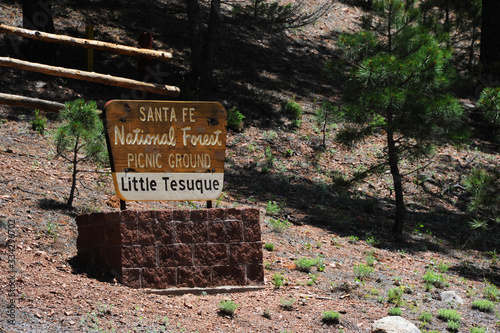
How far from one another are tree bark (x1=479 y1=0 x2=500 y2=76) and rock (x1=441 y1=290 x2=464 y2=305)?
950 cm

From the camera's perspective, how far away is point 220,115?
6.34 meters

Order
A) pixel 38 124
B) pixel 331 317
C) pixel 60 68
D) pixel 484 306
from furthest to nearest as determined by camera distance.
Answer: pixel 38 124
pixel 60 68
pixel 484 306
pixel 331 317

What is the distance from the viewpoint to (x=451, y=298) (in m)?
6.86

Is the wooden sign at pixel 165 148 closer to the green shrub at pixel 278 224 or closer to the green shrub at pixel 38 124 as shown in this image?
the green shrub at pixel 278 224

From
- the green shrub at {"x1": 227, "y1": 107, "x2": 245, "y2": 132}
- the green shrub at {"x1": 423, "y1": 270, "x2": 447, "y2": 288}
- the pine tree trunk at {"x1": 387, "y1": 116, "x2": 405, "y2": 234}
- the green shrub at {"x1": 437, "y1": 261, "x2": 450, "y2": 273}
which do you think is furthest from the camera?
the green shrub at {"x1": 227, "y1": 107, "x2": 245, "y2": 132}

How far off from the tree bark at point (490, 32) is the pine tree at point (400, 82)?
20.2 ft

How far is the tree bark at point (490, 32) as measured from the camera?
14836 millimetres

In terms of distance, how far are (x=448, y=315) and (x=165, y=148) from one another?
3476mm

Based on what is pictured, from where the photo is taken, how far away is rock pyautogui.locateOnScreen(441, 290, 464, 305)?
268 inches

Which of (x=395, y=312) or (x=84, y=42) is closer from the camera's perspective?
(x=395, y=312)

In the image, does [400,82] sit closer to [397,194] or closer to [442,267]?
[397,194]

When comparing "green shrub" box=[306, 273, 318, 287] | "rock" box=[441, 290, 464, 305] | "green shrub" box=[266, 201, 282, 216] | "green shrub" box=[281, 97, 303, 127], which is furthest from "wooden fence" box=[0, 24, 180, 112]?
"rock" box=[441, 290, 464, 305]

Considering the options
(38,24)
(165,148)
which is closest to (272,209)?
(165,148)

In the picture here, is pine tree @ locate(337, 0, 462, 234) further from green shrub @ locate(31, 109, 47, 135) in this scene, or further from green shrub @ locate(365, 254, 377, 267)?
green shrub @ locate(31, 109, 47, 135)
